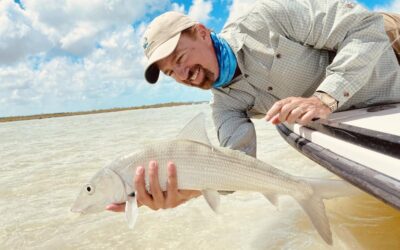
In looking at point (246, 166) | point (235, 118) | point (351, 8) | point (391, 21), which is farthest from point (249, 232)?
point (391, 21)

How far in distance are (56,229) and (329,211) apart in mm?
2510

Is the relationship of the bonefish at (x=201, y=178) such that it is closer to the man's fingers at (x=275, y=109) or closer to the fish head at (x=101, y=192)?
the fish head at (x=101, y=192)

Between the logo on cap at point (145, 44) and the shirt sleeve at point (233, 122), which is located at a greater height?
the logo on cap at point (145, 44)

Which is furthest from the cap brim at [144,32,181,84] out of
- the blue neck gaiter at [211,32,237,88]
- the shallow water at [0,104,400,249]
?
the shallow water at [0,104,400,249]

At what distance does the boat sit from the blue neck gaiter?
675 mm

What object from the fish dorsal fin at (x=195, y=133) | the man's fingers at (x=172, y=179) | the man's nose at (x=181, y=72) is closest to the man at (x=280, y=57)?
the man's nose at (x=181, y=72)

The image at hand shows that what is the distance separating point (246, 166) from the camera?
214 centimetres

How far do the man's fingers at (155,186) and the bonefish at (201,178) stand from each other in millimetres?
26

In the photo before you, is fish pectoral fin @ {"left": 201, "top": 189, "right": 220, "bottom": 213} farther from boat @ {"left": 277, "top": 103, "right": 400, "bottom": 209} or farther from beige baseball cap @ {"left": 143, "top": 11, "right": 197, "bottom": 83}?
beige baseball cap @ {"left": 143, "top": 11, "right": 197, "bottom": 83}

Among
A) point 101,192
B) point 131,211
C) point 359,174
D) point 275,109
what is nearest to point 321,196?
point 359,174

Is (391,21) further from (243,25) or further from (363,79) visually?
(243,25)

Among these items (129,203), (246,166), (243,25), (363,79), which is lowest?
(129,203)

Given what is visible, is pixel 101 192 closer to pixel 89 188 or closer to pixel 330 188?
pixel 89 188

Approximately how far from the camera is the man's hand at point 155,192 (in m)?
2.11
